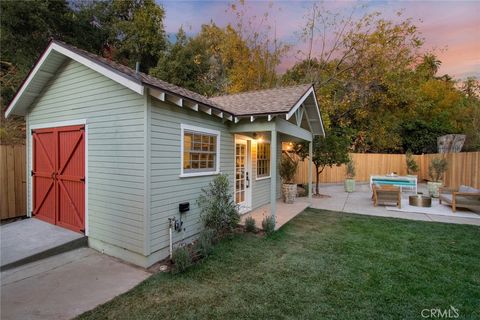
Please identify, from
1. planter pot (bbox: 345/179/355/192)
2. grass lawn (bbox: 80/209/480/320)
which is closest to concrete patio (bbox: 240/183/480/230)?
grass lawn (bbox: 80/209/480/320)

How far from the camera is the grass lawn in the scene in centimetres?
296

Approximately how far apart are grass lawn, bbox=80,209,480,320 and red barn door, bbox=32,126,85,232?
9.33ft

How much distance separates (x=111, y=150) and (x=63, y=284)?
2.32 meters

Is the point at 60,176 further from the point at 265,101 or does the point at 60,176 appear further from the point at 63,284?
the point at 265,101

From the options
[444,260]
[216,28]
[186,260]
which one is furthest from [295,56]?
[186,260]

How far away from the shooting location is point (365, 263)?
4.31 metres

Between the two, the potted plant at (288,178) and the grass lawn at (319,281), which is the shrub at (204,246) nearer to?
the grass lawn at (319,281)

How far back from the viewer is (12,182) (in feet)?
21.1

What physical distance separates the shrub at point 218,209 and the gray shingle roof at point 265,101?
201 cm

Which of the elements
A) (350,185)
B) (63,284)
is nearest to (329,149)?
(350,185)

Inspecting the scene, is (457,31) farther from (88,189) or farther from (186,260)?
(88,189)

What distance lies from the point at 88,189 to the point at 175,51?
1439cm

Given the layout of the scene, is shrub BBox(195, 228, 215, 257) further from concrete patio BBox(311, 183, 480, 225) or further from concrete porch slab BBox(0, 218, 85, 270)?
concrete patio BBox(311, 183, 480, 225)

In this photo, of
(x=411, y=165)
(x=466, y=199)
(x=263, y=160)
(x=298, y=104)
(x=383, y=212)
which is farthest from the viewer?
(x=411, y=165)
